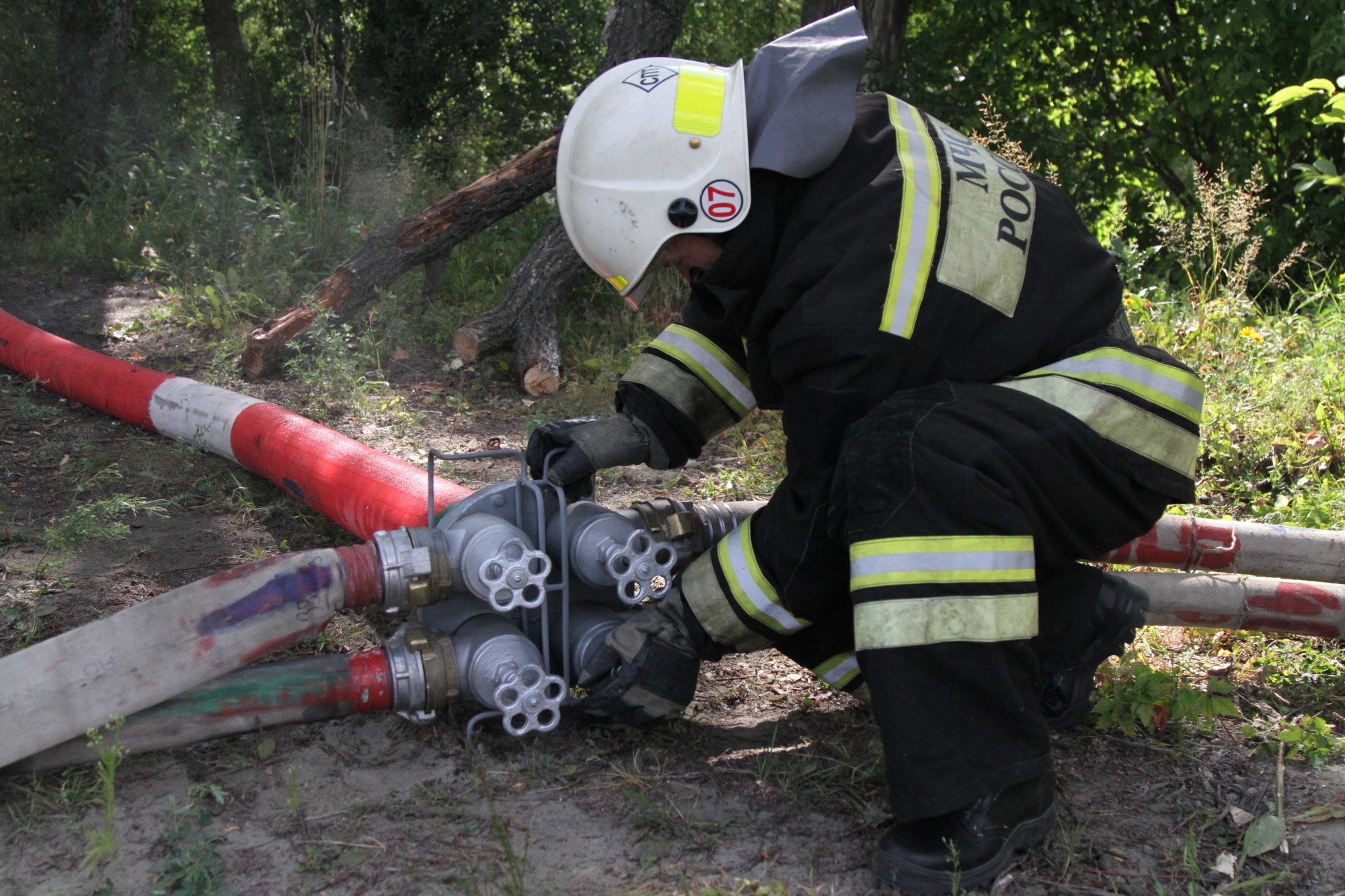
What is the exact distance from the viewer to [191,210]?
256 inches

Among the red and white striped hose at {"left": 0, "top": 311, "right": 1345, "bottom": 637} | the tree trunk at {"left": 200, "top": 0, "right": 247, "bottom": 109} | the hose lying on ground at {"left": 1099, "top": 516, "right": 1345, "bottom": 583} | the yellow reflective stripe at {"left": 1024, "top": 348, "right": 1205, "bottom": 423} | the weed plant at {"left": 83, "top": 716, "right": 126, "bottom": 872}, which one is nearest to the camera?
the weed plant at {"left": 83, "top": 716, "right": 126, "bottom": 872}

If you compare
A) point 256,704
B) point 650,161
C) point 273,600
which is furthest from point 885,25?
point 256,704

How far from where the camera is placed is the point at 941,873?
1824 mm

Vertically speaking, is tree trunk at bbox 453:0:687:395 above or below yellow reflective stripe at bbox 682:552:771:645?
above

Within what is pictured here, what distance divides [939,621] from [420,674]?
3.57 feet

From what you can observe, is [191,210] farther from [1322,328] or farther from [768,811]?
[1322,328]

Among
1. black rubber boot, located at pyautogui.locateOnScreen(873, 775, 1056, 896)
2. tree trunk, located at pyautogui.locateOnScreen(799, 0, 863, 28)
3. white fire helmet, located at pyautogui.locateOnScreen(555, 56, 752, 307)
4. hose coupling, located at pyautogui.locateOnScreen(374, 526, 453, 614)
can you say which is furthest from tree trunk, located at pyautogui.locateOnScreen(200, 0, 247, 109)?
black rubber boot, located at pyautogui.locateOnScreen(873, 775, 1056, 896)

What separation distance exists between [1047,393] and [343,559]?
1484 millimetres

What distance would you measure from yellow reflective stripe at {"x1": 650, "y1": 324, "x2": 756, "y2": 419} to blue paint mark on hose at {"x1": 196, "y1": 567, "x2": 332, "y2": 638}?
107 cm

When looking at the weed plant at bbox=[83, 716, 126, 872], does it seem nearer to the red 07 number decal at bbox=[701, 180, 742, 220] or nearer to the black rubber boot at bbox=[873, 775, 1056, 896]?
the black rubber boot at bbox=[873, 775, 1056, 896]

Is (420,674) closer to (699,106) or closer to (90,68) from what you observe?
(699,106)

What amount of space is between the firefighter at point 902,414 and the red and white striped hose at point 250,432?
0.86m

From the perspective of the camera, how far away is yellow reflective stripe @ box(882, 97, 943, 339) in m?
1.97

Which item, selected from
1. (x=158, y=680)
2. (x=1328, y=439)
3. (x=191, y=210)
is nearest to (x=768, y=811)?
(x=158, y=680)
